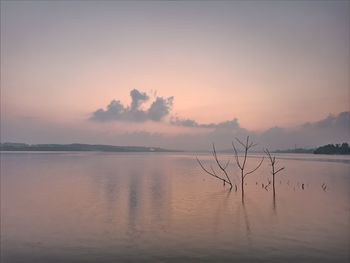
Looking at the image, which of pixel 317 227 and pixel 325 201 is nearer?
pixel 317 227

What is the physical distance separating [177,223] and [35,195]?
468 inches

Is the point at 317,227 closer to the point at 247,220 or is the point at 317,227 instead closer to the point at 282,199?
the point at 247,220

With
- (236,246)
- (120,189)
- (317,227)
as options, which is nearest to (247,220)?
(317,227)

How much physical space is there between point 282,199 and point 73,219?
1225 cm

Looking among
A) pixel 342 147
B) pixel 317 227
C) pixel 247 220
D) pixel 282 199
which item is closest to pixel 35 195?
pixel 247 220

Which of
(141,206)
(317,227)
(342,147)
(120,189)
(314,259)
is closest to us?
(314,259)

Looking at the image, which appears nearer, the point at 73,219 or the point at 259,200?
the point at 73,219

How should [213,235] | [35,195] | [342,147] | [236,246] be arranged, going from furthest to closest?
[342,147] → [35,195] → [213,235] → [236,246]

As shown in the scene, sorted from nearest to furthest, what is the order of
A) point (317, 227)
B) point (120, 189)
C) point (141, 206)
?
point (317, 227), point (141, 206), point (120, 189)

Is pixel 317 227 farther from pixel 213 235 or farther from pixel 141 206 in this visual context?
pixel 141 206

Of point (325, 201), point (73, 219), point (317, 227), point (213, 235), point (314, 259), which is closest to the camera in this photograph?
point (314, 259)

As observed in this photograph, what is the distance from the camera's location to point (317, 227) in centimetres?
1266

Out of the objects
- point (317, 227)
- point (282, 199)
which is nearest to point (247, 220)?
point (317, 227)

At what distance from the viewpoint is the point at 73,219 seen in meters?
14.0
